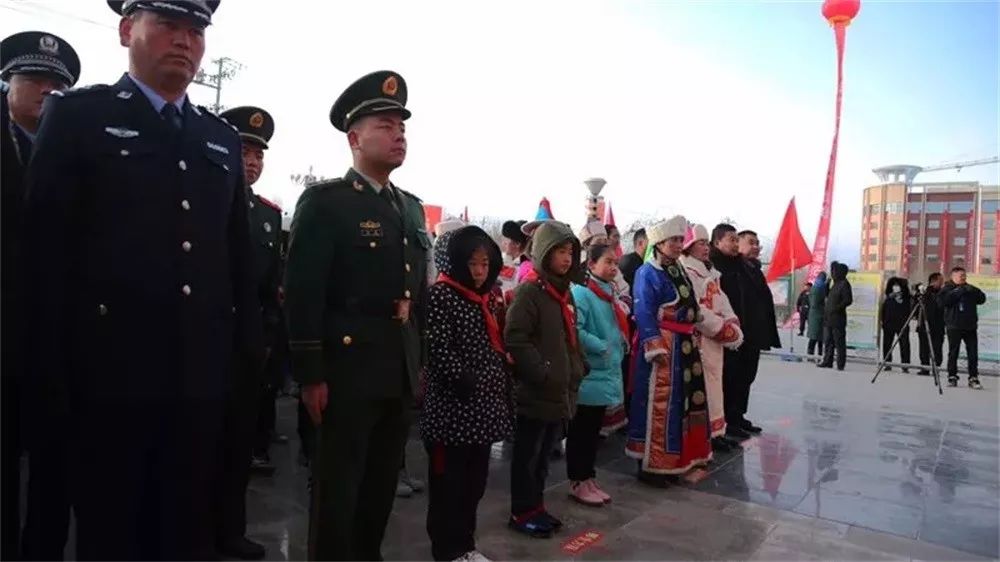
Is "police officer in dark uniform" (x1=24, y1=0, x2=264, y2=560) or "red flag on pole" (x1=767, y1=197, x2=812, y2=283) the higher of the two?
"red flag on pole" (x1=767, y1=197, x2=812, y2=283)

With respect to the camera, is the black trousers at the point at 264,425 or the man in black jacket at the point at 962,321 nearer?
the black trousers at the point at 264,425

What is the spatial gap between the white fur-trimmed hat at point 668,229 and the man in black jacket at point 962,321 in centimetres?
822

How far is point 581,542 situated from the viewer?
375 centimetres

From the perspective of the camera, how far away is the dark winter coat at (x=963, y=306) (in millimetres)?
11016

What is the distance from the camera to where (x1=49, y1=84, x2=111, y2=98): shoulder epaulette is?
1.80 m

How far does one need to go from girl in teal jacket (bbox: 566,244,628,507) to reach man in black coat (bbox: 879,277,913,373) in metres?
9.68

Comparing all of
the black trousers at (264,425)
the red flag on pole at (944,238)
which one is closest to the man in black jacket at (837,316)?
the black trousers at (264,425)

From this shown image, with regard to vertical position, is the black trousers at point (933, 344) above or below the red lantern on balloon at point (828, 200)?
below

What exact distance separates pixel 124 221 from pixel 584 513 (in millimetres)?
3255

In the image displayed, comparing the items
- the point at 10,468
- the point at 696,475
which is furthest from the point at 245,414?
the point at 696,475

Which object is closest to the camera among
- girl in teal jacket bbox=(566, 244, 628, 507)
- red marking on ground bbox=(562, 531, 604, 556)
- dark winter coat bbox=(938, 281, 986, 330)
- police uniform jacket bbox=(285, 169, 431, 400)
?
police uniform jacket bbox=(285, 169, 431, 400)

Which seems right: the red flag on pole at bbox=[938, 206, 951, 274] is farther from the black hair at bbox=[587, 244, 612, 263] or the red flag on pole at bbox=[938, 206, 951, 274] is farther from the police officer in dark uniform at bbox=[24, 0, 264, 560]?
the police officer in dark uniform at bbox=[24, 0, 264, 560]

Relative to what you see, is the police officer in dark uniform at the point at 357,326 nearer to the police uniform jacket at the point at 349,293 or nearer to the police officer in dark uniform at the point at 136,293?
the police uniform jacket at the point at 349,293

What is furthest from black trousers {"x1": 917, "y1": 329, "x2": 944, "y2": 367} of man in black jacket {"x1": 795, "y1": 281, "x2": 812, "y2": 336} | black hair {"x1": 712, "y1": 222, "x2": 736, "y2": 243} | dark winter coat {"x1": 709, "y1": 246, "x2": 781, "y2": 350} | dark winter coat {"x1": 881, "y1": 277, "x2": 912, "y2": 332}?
black hair {"x1": 712, "y1": 222, "x2": 736, "y2": 243}
